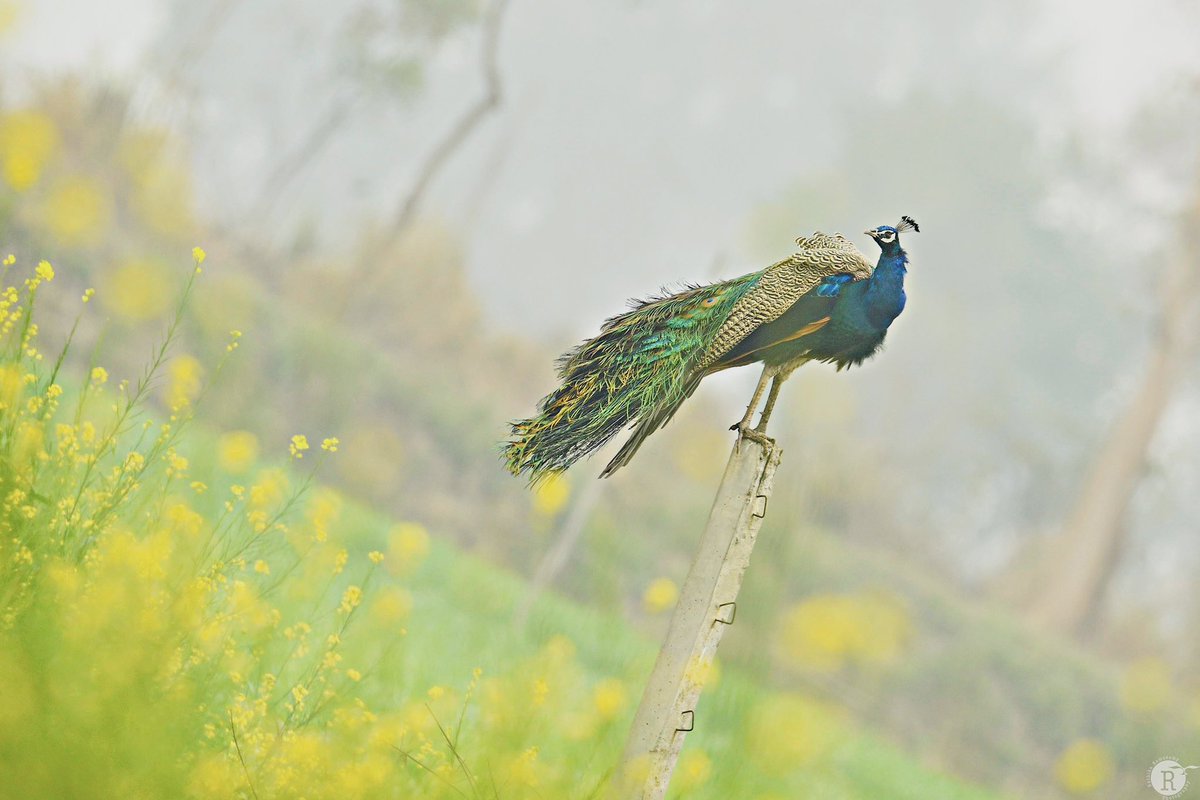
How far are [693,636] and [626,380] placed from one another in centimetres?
56

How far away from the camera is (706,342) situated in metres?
2.65

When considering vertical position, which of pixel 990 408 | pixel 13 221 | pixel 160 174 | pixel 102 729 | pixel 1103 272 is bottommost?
pixel 102 729

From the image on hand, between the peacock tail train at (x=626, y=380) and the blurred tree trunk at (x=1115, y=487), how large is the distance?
14.5 metres

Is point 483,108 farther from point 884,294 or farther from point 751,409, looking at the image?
point 751,409

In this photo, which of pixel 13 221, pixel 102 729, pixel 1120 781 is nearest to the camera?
pixel 102 729

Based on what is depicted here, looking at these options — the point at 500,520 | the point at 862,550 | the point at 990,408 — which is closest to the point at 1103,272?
the point at 990,408

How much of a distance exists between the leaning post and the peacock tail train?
256mm

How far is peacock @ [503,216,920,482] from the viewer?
8.46 ft

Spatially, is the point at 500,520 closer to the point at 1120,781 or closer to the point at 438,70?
the point at 1120,781

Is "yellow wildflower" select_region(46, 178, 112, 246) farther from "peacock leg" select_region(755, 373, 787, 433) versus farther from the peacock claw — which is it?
the peacock claw

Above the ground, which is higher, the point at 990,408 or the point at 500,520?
the point at 990,408

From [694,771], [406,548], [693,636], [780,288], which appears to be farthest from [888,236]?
[406,548]

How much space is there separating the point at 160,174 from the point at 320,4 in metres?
45.0

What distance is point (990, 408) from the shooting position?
27703mm
